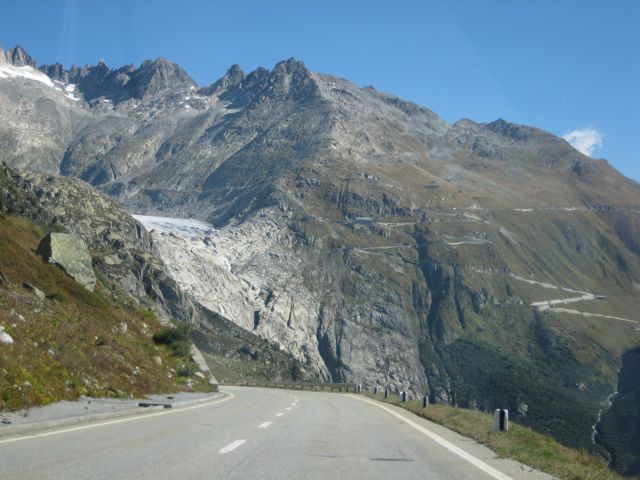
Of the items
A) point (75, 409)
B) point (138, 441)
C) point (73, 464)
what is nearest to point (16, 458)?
point (73, 464)

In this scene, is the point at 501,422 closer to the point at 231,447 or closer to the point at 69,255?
the point at 231,447

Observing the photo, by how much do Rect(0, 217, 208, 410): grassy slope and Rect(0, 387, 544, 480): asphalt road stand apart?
260 cm

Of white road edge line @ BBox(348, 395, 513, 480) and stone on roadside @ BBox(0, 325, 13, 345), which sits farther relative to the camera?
stone on roadside @ BBox(0, 325, 13, 345)

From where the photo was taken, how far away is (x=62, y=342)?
2159cm

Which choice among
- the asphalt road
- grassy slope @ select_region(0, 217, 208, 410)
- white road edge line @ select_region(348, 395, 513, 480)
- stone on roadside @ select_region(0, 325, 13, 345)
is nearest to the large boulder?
grassy slope @ select_region(0, 217, 208, 410)

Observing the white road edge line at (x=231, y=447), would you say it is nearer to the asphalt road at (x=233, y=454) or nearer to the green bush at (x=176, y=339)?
the asphalt road at (x=233, y=454)

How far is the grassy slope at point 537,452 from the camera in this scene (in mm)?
12549

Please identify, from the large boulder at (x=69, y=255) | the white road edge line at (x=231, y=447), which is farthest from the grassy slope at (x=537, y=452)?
the large boulder at (x=69, y=255)

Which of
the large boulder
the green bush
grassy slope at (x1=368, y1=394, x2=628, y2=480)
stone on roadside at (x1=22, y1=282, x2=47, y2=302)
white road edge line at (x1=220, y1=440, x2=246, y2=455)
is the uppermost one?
the large boulder

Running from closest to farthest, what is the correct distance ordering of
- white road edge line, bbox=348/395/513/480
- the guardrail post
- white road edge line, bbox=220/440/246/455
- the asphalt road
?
the asphalt road < white road edge line, bbox=348/395/513/480 < white road edge line, bbox=220/440/246/455 < the guardrail post

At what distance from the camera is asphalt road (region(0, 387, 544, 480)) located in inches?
386

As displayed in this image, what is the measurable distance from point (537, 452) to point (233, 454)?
7852mm

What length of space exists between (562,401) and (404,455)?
623 feet

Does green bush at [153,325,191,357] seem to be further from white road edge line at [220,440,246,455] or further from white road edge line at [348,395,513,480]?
white road edge line at [220,440,246,455]
